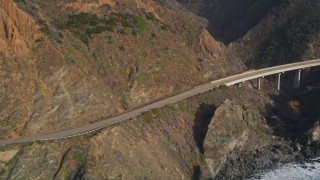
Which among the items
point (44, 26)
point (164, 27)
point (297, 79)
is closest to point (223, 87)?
point (164, 27)

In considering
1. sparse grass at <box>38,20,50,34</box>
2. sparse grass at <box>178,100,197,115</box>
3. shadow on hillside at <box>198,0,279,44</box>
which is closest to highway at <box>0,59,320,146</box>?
sparse grass at <box>178,100,197,115</box>

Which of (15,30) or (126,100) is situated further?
(126,100)

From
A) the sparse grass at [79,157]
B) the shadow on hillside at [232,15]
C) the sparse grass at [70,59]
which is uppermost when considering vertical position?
the sparse grass at [70,59]

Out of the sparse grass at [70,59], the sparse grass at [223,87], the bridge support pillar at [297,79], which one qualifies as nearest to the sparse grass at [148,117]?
the sparse grass at [70,59]

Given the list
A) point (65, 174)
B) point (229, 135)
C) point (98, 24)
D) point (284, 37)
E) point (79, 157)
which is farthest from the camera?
point (284, 37)

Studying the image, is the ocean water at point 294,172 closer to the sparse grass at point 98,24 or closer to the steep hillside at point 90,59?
the steep hillside at point 90,59

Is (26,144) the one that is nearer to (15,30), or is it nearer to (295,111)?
(15,30)
